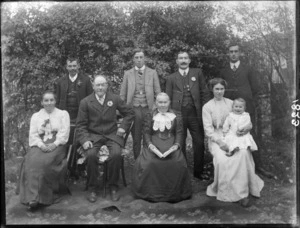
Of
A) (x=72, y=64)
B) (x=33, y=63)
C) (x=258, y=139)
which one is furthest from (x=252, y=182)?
(x=33, y=63)

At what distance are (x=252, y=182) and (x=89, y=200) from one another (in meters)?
2.10

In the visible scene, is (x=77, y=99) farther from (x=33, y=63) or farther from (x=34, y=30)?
(x=34, y=30)

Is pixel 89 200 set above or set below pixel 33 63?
below

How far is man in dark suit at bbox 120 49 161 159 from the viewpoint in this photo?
4758 millimetres

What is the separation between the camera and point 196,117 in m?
4.76

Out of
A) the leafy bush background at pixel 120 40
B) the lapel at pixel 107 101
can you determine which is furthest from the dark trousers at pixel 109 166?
the leafy bush background at pixel 120 40

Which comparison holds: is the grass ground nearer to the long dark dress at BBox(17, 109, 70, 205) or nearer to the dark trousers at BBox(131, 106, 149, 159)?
the long dark dress at BBox(17, 109, 70, 205)

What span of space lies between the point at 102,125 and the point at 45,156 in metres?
0.84

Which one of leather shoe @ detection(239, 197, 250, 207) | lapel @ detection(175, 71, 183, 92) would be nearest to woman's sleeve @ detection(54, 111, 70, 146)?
lapel @ detection(175, 71, 183, 92)

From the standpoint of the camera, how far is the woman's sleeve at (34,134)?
14.8 feet

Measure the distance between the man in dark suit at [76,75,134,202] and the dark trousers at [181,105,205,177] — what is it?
0.74 metres

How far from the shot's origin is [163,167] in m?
4.33

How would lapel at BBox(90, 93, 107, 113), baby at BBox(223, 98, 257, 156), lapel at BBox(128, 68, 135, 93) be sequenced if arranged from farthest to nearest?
lapel at BBox(128, 68, 135, 93) → lapel at BBox(90, 93, 107, 113) → baby at BBox(223, 98, 257, 156)

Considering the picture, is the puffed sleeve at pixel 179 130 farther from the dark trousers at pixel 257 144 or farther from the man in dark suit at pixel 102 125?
the dark trousers at pixel 257 144
